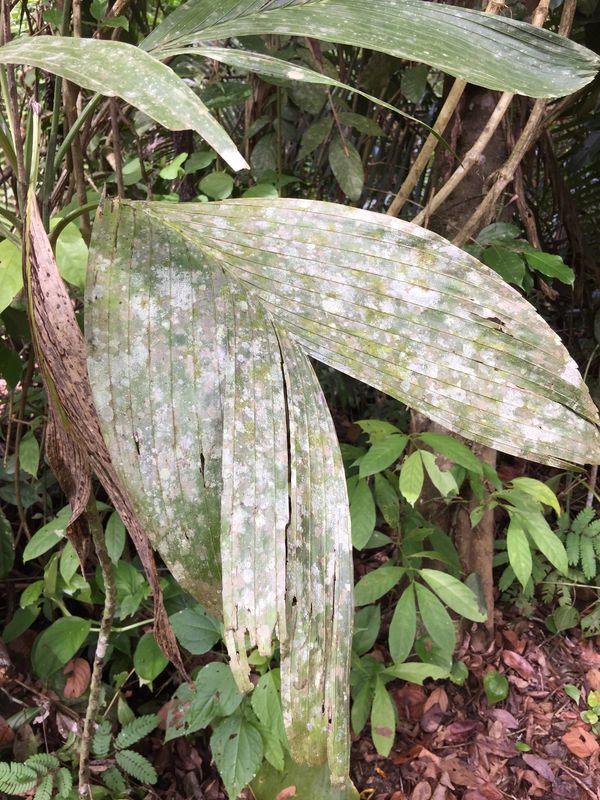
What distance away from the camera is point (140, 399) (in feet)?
1.05

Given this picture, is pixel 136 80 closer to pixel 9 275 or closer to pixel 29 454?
pixel 9 275

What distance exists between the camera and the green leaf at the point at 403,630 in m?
0.94

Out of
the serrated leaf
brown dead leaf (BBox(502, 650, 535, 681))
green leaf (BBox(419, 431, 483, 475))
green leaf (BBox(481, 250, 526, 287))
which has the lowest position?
brown dead leaf (BBox(502, 650, 535, 681))

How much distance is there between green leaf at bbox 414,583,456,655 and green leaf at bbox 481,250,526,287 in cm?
53

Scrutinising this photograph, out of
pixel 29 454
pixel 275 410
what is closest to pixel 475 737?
pixel 29 454

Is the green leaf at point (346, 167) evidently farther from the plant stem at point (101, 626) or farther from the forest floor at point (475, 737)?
the forest floor at point (475, 737)

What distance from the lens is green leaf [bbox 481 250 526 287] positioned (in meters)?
0.87

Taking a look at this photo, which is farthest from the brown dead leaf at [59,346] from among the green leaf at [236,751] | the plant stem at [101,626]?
the green leaf at [236,751]

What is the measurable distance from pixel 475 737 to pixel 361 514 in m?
0.63

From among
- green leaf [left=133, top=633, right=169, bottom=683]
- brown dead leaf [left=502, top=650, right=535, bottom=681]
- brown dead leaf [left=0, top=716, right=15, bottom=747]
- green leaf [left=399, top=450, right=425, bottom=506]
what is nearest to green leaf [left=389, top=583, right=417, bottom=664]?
green leaf [left=399, top=450, right=425, bottom=506]

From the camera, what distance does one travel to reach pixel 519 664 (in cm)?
129

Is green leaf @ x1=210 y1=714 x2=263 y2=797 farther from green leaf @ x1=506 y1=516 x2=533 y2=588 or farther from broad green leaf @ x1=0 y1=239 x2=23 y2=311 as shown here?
broad green leaf @ x1=0 y1=239 x2=23 y2=311

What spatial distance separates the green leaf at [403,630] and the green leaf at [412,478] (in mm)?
234

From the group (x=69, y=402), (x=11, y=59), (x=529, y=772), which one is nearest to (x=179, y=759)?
(x=529, y=772)
